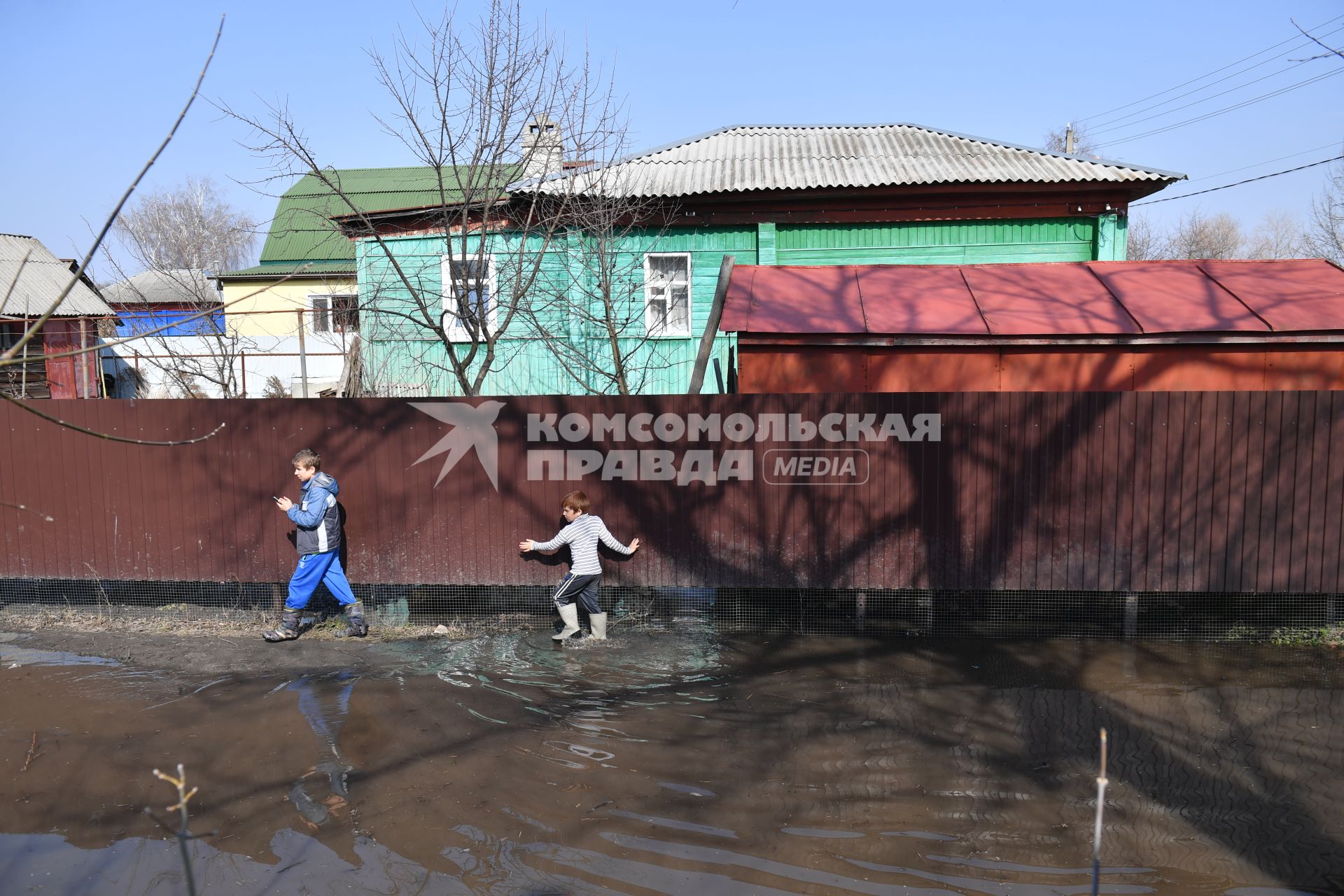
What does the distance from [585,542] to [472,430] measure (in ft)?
4.80

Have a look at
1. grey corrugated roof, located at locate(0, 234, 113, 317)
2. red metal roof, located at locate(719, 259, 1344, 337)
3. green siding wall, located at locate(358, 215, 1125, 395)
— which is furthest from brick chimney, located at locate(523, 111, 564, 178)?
grey corrugated roof, located at locate(0, 234, 113, 317)

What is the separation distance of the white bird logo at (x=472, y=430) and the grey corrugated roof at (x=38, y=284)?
57.7 ft

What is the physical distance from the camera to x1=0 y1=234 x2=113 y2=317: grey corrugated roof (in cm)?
2192

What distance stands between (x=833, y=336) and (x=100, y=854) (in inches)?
264

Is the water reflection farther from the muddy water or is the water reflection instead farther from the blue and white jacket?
the blue and white jacket

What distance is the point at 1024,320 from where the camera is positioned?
8477 millimetres

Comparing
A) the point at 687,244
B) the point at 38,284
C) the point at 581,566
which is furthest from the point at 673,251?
the point at 38,284

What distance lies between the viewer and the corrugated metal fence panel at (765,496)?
707cm

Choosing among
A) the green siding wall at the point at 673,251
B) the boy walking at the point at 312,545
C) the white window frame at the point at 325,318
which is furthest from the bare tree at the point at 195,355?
the boy walking at the point at 312,545

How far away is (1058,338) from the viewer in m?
8.24

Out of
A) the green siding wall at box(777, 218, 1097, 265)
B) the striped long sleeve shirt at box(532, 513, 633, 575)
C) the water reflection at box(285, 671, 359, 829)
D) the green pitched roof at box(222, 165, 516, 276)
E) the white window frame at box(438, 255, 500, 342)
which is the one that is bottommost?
the water reflection at box(285, 671, 359, 829)

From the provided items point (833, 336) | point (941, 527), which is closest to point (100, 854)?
point (941, 527)

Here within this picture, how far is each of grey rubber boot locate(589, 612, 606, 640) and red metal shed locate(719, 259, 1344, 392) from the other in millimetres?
2687

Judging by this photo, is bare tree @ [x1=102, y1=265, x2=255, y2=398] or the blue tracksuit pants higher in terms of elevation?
bare tree @ [x1=102, y1=265, x2=255, y2=398]
